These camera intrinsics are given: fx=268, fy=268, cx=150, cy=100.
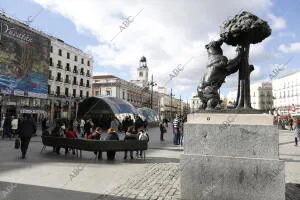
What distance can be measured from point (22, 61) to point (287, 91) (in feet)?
217

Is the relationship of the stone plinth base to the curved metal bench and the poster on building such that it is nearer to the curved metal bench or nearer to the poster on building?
the curved metal bench

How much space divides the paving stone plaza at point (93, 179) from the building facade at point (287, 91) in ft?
219

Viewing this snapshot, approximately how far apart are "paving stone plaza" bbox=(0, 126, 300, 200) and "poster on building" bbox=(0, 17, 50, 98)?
2243 cm

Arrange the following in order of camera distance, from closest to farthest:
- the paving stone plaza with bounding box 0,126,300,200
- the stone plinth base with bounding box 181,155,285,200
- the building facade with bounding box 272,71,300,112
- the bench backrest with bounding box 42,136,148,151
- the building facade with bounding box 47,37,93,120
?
the stone plinth base with bounding box 181,155,285,200 < the paving stone plaza with bounding box 0,126,300,200 < the bench backrest with bounding box 42,136,148,151 < the building facade with bounding box 47,37,93,120 < the building facade with bounding box 272,71,300,112

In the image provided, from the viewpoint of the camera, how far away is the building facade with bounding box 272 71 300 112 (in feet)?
221

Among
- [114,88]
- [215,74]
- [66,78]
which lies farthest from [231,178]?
[114,88]

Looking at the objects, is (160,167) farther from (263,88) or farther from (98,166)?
(263,88)

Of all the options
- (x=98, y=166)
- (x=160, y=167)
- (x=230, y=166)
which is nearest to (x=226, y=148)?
(x=230, y=166)

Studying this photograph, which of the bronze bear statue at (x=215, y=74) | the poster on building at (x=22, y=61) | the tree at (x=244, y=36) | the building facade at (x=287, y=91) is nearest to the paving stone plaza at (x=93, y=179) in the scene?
the bronze bear statue at (x=215, y=74)

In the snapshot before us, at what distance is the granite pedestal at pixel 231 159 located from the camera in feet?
13.5

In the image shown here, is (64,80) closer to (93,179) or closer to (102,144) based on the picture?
(102,144)

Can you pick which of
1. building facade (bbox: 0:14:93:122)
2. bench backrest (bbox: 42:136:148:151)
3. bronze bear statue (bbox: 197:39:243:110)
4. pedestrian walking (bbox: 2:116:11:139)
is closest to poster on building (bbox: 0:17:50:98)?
building facade (bbox: 0:14:93:122)

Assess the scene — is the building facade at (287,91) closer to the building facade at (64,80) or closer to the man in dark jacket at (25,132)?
the building facade at (64,80)

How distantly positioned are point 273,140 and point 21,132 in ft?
27.1
